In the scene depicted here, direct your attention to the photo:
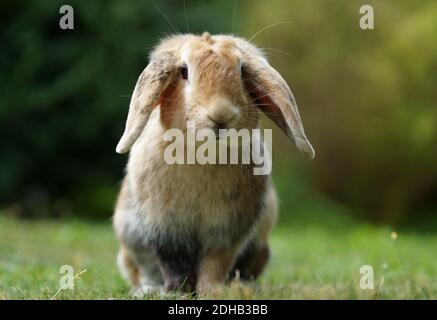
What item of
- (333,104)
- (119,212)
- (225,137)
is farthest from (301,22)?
(225,137)

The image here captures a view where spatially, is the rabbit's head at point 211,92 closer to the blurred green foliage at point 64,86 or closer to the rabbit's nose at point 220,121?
the rabbit's nose at point 220,121

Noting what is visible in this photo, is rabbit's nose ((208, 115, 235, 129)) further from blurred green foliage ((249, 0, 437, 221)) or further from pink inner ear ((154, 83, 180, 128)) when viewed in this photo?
blurred green foliage ((249, 0, 437, 221))

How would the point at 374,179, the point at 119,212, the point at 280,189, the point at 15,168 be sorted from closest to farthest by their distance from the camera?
the point at 119,212, the point at 15,168, the point at 374,179, the point at 280,189

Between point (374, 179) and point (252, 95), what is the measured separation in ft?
36.6

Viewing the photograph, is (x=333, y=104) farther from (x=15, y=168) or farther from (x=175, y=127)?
(x=175, y=127)

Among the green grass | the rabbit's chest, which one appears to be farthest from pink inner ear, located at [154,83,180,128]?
the green grass

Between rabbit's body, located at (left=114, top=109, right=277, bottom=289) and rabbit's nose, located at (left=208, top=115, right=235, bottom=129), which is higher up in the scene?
rabbit's nose, located at (left=208, top=115, right=235, bottom=129)

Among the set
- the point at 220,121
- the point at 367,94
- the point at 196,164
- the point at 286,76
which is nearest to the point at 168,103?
the point at 196,164

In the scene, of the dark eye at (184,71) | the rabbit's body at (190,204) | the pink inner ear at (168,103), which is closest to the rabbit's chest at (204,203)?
the rabbit's body at (190,204)

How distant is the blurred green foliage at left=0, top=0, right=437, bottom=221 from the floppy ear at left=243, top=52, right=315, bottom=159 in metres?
7.64

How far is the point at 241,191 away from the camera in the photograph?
436 centimetres

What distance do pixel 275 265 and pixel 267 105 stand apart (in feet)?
11.7

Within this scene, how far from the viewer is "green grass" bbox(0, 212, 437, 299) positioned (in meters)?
3.96

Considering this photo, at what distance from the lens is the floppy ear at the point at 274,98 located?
13.3 ft
